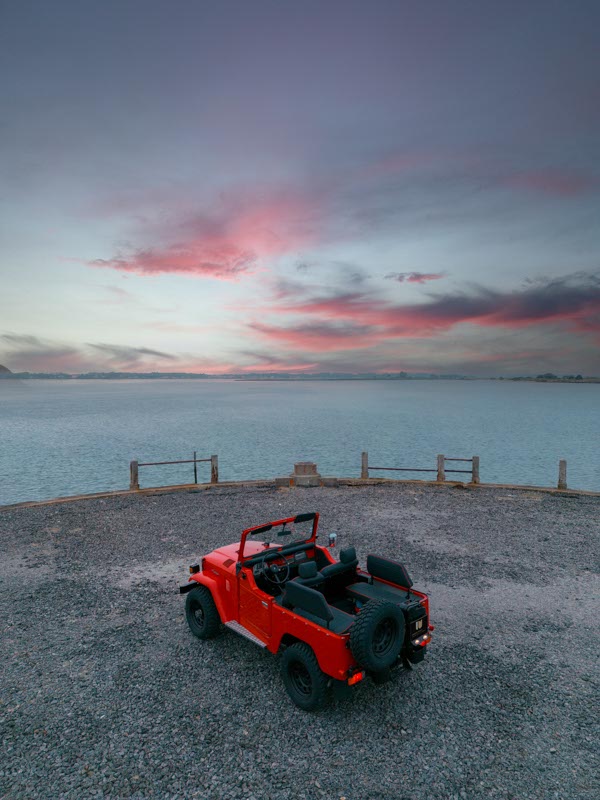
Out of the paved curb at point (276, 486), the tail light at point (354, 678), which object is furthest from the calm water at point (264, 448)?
the tail light at point (354, 678)

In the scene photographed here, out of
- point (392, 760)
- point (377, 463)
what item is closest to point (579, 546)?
point (392, 760)

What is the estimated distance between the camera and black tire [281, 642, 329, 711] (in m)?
5.40

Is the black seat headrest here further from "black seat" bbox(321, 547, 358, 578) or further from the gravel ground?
the gravel ground

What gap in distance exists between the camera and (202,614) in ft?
24.0

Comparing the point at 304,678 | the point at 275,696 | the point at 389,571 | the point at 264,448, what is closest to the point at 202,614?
the point at 275,696

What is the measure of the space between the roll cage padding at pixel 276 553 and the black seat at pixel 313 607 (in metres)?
0.82

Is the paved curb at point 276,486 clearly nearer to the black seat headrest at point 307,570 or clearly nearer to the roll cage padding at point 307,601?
the black seat headrest at point 307,570

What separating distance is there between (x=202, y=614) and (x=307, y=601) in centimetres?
255

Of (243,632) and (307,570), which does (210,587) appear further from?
(307,570)

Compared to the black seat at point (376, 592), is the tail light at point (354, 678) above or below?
below

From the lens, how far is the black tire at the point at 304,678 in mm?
5402

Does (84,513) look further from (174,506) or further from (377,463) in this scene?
(377,463)

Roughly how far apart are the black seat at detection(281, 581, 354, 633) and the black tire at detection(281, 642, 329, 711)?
0.36m

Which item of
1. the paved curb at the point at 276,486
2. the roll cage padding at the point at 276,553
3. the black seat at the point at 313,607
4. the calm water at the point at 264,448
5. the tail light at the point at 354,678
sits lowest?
the calm water at the point at 264,448
